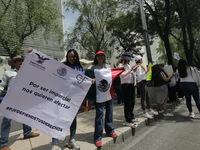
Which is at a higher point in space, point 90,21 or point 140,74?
point 90,21

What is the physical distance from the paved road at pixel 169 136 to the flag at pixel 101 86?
113cm

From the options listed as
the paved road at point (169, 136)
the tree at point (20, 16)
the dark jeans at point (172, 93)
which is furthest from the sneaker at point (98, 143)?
the tree at point (20, 16)

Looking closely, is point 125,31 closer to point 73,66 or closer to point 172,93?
→ point 172,93

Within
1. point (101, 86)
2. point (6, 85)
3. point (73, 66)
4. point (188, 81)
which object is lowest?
point (188, 81)

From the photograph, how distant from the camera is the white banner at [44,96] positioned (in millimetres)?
2688

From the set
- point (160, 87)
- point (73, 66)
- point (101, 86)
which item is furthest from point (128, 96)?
point (160, 87)

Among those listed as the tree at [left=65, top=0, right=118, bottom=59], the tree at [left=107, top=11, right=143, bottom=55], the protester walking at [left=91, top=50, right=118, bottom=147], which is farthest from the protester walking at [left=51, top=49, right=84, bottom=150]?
the tree at [left=65, top=0, right=118, bottom=59]

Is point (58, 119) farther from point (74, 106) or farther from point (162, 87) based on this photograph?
point (162, 87)

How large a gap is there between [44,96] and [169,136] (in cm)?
294

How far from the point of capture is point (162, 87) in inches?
223

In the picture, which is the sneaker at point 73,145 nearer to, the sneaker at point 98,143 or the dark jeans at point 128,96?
the sneaker at point 98,143

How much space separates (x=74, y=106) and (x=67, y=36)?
2137 cm

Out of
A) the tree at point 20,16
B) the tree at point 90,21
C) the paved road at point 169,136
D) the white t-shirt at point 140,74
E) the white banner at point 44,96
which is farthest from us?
the tree at point 90,21

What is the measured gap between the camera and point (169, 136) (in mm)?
3947
